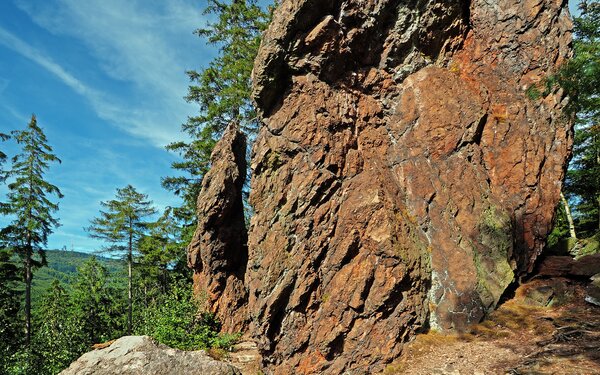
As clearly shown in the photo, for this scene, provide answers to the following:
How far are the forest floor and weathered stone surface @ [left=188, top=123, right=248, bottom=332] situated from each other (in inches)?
345

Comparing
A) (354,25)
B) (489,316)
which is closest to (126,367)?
(489,316)

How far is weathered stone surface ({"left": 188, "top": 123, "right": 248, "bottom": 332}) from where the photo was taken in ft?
47.9

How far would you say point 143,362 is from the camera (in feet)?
26.1

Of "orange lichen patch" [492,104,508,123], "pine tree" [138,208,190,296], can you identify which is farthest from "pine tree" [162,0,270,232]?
"orange lichen patch" [492,104,508,123]

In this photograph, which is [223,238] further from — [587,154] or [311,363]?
[587,154]

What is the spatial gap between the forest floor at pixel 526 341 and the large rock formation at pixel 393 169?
440 mm

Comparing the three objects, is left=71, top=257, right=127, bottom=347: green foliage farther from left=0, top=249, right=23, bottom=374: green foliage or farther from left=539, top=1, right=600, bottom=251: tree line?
left=539, top=1, right=600, bottom=251: tree line

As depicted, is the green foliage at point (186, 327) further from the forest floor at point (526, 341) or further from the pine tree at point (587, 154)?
the pine tree at point (587, 154)

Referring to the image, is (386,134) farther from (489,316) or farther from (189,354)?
(189,354)

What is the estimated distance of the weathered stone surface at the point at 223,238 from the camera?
14609mm

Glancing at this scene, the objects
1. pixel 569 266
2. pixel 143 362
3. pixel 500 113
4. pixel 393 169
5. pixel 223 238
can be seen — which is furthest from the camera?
pixel 223 238

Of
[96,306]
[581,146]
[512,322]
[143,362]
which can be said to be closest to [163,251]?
[96,306]

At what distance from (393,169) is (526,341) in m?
5.39

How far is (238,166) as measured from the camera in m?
15.4
